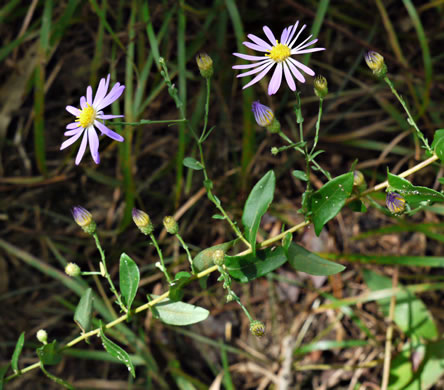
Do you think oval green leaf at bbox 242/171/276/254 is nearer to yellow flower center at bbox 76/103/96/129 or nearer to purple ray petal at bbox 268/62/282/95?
purple ray petal at bbox 268/62/282/95

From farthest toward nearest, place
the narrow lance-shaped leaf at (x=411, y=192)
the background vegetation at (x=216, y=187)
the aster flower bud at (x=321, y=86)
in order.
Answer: the background vegetation at (x=216, y=187) < the aster flower bud at (x=321, y=86) < the narrow lance-shaped leaf at (x=411, y=192)

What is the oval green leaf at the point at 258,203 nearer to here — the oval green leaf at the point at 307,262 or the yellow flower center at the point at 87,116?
the oval green leaf at the point at 307,262

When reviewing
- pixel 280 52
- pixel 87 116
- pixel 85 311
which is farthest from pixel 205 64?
pixel 85 311

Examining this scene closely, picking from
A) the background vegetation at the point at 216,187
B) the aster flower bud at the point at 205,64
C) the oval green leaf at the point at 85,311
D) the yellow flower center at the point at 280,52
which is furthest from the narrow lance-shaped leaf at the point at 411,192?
the background vegetation at the point at 216,187

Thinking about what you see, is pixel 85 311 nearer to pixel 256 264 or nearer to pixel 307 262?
pixel 256 264

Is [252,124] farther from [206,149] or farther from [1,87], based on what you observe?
[1,87]

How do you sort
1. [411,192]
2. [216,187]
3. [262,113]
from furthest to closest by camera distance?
[216,187] < [262,113] < [411,192]
